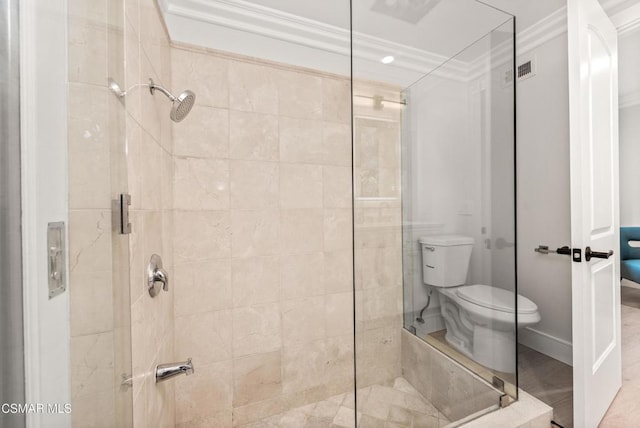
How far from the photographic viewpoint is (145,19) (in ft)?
3.29

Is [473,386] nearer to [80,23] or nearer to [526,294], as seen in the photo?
[526,294]

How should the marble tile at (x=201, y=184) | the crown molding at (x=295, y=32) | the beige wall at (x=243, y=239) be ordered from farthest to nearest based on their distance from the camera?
1. the marble tile at (x=201, y=184)
2. the crown molding at (x=295, y=32)
3. the beige wall at (x=243, y=239)

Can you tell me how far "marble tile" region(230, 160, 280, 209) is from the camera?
156cm

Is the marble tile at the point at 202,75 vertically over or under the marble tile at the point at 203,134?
over

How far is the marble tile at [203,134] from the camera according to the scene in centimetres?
145

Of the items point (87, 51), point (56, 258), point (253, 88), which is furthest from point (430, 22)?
point (56, 258)

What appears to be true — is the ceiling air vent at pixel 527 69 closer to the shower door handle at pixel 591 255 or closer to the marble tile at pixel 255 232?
the shower door handle at pixel 591 255

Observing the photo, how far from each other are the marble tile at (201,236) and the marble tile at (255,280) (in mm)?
120

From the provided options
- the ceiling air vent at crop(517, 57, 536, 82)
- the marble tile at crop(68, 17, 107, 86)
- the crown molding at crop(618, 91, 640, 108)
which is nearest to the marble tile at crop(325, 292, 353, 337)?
the marble tile at crop(68, 17, 107, 86)

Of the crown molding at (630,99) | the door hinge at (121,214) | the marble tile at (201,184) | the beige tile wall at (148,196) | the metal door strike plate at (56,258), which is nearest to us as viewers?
the metal door strike plate at (56,258)

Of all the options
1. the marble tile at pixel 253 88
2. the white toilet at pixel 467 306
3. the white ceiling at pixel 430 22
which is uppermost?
the white ceiling at pixel 430 22

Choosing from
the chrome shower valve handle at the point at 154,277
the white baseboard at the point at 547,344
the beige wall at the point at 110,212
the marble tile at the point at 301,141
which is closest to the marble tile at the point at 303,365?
the beige wall at the point at 110,212

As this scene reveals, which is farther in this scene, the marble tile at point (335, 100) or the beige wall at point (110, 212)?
the marble tile at point (335, 100)

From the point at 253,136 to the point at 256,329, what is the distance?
1109 millimetres
